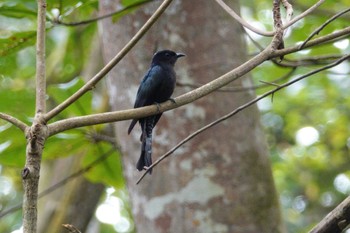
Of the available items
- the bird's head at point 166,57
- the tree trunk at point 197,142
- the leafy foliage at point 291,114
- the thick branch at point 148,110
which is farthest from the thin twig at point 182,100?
the leafy foliage at point 291,114

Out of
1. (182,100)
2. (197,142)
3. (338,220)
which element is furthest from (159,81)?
(338,220)

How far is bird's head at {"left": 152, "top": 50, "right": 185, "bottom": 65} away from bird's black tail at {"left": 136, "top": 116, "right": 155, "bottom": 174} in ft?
1.15

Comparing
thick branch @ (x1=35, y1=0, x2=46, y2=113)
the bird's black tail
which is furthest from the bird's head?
thick branch @ (x1=35, y1=0, x2=46, y2=113)

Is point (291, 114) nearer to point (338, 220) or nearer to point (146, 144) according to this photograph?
point (146, 144)

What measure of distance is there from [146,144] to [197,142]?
303 millimetres

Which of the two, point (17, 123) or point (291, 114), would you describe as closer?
point (17, 123)

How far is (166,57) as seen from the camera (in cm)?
330

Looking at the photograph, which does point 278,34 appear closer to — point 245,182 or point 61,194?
point 245,182

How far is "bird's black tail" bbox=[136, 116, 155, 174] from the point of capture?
9.50 ft

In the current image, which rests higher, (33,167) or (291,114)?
(291,114)

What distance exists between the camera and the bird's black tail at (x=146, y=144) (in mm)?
2896

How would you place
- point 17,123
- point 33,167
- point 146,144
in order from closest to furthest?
point 33,167
point 17,123
point 146,144

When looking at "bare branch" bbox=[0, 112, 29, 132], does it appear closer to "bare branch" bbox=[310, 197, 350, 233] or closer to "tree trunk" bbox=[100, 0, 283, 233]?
"bare branch" bbox=[310, 197, 350, 233]

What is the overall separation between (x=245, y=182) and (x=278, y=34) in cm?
112
